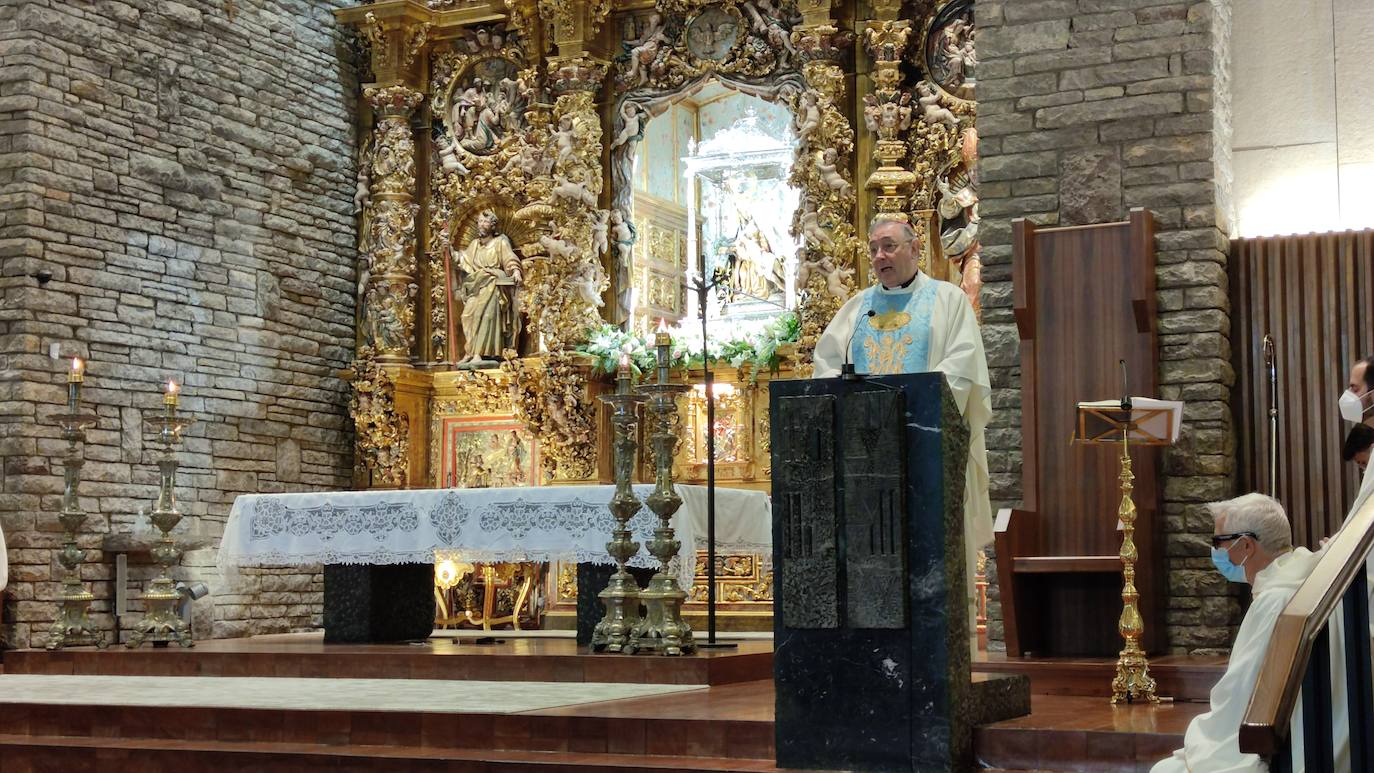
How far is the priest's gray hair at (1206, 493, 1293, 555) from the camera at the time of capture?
4.91 meters

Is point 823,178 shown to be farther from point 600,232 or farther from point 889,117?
point 600,232

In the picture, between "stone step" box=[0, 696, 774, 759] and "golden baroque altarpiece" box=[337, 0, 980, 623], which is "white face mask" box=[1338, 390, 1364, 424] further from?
"golden baroque altarpiece" box=[337, 0, 980, 623]

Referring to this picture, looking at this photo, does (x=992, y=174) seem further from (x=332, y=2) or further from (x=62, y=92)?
(x=332, y=2)

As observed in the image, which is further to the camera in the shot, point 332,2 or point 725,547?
point 332,2

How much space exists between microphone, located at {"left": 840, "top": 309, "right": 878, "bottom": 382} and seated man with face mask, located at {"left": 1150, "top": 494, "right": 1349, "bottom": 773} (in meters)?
1.27

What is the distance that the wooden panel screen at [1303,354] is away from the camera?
849 cm

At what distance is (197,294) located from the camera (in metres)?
13.5

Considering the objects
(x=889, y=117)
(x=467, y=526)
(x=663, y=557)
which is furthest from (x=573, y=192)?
(x=663, y=557)

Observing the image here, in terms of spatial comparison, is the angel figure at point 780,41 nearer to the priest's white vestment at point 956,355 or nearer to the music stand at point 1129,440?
the priest's white vestment at point 956,355

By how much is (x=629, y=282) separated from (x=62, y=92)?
4.65 m

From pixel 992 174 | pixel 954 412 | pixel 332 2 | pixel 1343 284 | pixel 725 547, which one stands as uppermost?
pixel 332 2

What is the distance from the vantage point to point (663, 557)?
9141mm

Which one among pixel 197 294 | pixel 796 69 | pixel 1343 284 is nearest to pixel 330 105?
pixel 197 294

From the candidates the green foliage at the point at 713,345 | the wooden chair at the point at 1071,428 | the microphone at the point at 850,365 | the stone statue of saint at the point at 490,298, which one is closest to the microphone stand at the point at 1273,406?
the wooden chair at the point at 1071,428
